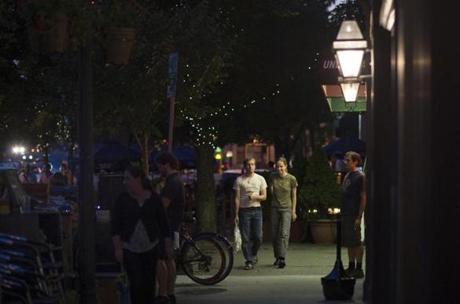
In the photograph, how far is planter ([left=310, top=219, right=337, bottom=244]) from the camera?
2023cm

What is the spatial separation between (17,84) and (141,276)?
507 centimetres

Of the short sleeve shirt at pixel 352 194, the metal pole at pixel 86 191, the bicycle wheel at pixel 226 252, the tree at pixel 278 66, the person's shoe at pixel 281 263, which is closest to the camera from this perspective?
the metal pole at pixel 86 191

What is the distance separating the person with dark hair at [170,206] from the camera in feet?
37.4

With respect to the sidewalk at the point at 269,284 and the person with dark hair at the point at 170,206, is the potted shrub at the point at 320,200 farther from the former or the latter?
the person with dark hair at the point at 170,206

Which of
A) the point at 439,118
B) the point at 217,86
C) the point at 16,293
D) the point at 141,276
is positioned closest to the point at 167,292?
the point at 141,276

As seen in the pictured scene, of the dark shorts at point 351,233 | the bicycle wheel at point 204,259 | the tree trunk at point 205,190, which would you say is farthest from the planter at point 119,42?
the tree trunk at point 205,190

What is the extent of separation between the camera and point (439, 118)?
4.89 metres

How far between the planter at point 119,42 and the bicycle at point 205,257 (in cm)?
381

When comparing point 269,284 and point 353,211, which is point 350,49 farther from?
point 269,284

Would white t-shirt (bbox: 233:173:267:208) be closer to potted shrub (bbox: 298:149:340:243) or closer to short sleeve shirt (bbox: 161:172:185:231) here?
short sleeve shirt (bbox: 161:172:185:231)

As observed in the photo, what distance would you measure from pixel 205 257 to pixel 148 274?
4087mm

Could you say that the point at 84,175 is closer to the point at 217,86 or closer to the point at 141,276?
the point at 141,276

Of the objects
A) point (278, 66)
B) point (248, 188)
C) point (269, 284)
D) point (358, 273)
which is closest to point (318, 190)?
point (278, 66)

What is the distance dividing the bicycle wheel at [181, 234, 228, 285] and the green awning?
9.56ft
